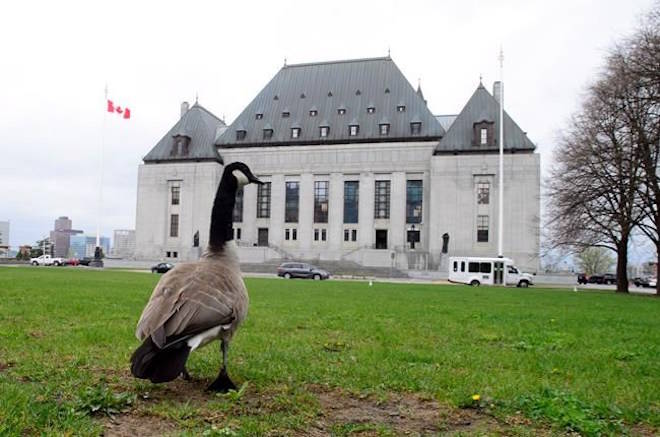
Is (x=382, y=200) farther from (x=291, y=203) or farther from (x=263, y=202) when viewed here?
(x=263, y=202)

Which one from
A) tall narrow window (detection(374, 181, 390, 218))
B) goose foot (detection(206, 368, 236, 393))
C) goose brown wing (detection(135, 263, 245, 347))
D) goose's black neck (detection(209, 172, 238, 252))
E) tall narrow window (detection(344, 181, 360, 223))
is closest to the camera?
goose brown wing (detection(135, 263, 245, 347))

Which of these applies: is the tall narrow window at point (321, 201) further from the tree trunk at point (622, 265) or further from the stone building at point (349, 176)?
the tree trunk at point (622, 265)

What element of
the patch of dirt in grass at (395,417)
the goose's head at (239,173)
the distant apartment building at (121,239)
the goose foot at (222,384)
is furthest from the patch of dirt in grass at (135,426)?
the distant apartment building at (121,239)

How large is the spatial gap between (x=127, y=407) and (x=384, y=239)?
62.9 m

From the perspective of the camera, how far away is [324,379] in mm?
5168

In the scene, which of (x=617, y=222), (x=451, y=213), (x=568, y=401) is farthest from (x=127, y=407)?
(x=451, y=213)

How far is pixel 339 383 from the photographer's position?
502 cm

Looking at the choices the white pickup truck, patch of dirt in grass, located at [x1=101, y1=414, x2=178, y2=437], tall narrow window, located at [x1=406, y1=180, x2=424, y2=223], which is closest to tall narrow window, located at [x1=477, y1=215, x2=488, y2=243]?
tall narrow window, located at [x1=406, y1=180, x2=424, y2=223]

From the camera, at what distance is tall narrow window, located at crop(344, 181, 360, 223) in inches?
2653

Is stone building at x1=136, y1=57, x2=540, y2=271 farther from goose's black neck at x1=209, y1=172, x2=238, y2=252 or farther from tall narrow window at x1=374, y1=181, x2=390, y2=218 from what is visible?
goose's black neck at x1=209, y1=172, x2=238, y2=252

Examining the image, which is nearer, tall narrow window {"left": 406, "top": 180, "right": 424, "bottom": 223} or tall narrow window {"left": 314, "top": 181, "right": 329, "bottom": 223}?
tall narrow window {"left": 406, "top": 180, "right": 424, "bottom": 223}

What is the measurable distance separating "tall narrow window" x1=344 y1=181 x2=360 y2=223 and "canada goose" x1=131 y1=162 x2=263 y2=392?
62.5 m

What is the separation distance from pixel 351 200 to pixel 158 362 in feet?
212

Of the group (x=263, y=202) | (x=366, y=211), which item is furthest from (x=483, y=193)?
(x=263, y=202)
